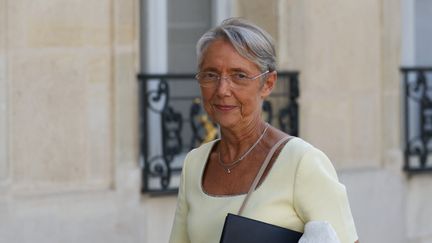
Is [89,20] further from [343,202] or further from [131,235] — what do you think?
[343,202]

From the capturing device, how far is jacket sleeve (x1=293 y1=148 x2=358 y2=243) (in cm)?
283

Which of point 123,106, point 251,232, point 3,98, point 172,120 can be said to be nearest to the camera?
point 251,232

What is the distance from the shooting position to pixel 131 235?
6.80m

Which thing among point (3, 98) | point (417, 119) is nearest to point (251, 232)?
point (3, 98)

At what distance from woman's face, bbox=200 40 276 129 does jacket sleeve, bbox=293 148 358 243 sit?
0.71ft

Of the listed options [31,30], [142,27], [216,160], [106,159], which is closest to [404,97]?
[142,27]

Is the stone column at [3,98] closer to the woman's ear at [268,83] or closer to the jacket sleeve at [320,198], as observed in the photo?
the woman's ear at [268,83]

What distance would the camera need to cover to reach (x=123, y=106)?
6758mm

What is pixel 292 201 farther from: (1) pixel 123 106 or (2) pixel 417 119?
(2) pixel 417 119

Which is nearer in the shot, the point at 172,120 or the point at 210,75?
the point at 210,75

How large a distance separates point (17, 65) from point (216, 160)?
127 inches

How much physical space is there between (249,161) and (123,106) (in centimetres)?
378

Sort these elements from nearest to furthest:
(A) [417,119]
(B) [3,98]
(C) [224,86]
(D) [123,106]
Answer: (C) [224,86] < (B) [3,98] < (D) [123,106] < (A) [417,119]

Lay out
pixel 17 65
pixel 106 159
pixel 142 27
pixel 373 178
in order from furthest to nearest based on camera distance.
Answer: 1. pixel 373 178
2. pixel 142 27
3. pixel 106 159
4. pixel 17 65
